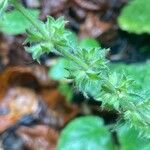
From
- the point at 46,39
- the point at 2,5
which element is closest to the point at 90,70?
the point at 46,39

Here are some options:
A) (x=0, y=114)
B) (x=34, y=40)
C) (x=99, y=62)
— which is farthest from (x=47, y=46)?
(x=0, y=114)

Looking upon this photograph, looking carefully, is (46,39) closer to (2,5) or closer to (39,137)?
(2,5)

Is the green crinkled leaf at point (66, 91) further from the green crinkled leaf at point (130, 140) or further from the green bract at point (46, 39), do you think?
the green bract at point (46, 39)

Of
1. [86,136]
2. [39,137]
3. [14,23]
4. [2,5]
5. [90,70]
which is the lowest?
[39,137]

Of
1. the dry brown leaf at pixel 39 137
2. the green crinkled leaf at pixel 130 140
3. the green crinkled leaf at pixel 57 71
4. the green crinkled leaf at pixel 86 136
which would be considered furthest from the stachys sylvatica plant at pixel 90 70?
the dry brown leaf at pixel 39 137

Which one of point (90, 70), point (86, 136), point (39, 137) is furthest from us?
point (39, 137)

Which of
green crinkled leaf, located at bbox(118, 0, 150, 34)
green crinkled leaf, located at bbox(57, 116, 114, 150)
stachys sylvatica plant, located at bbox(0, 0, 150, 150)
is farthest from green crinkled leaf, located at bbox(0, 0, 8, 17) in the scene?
green crinkled leaf, located at bbox(118, 0, 150, 34)
